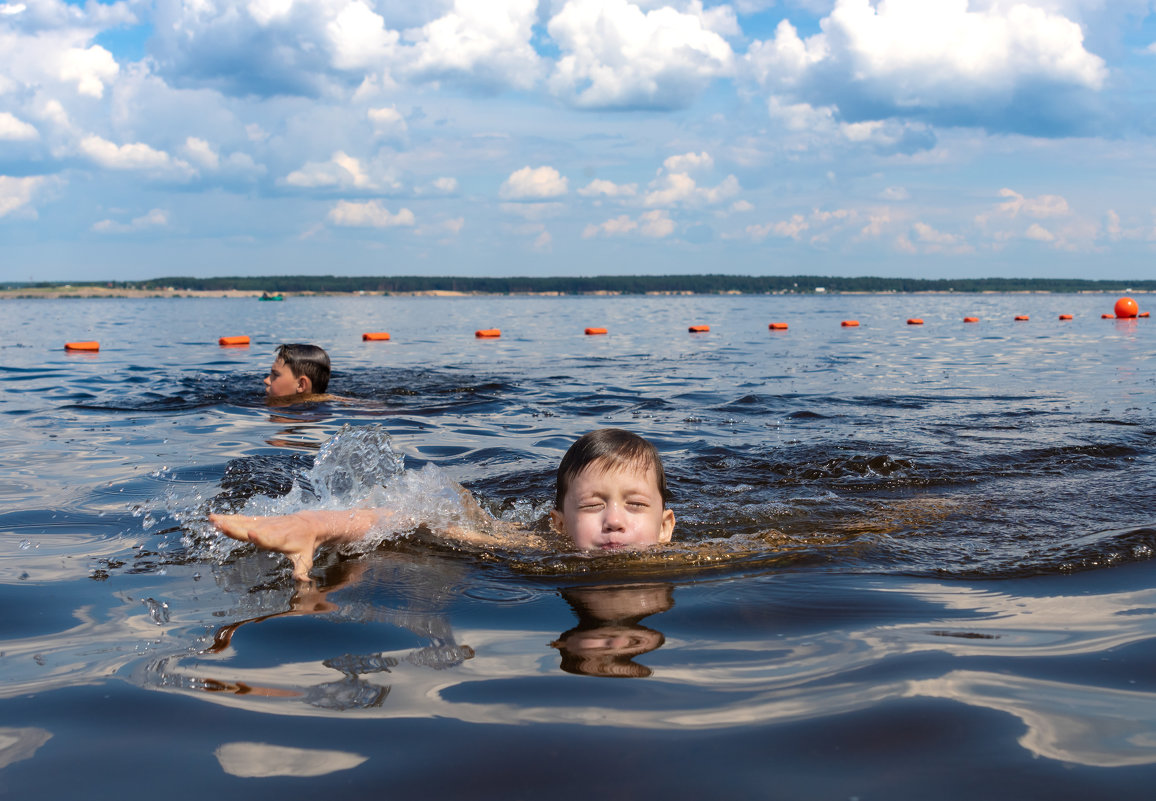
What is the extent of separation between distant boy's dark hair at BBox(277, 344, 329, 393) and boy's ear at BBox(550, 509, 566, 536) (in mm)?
7132

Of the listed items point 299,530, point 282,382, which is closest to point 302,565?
point 299,530

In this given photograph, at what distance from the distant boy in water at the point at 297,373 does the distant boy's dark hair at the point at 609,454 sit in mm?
7404

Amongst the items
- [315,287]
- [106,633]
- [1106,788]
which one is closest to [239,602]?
[106,633]

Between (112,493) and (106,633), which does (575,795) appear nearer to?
(106,633)

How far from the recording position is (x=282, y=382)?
11.5 meters

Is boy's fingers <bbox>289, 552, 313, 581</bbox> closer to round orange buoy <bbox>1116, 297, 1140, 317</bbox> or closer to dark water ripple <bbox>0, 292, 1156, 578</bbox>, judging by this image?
dark water ripple <bbox>0, 292, 1156, 578</bbox>

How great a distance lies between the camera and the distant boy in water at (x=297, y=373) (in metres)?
11.4

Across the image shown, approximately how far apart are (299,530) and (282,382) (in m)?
8.14

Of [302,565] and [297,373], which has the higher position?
[297,373]

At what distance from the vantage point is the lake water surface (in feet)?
7.37

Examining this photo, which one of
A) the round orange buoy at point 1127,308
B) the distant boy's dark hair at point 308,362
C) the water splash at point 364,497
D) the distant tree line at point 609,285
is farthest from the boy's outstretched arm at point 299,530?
the distant tree line at point 609,285

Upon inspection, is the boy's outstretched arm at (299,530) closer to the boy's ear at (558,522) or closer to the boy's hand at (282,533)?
the boy's hand at (282,533)

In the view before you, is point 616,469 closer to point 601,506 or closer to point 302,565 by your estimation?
point 601,506

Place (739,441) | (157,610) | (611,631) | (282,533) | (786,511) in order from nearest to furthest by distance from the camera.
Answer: (611,631)
(157,610)
(282,533)
(786,511)
(739,441)
